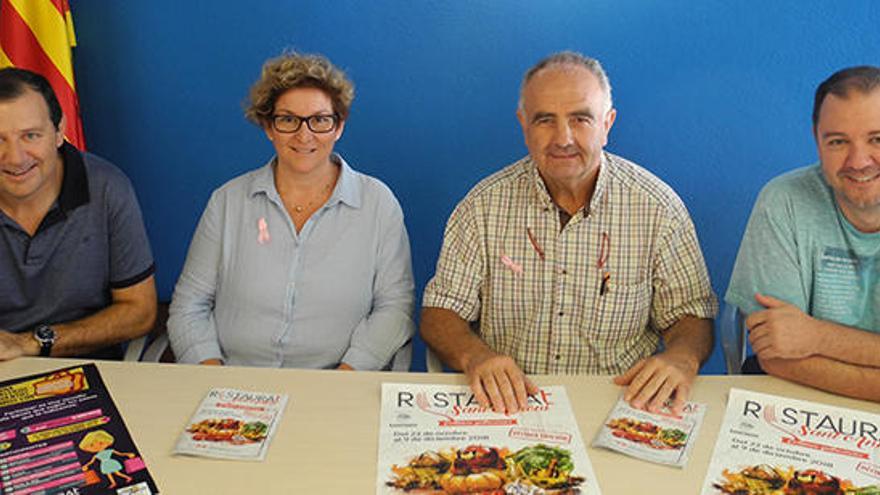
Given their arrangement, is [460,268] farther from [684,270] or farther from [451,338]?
[684,270]

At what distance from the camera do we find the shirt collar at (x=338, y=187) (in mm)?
2104

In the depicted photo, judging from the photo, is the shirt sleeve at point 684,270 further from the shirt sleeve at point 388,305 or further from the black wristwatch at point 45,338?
the black wristwatch at point 45,338

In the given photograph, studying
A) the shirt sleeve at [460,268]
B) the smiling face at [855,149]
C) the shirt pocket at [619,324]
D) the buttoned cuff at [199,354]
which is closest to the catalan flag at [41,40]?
the buttoned cuff at [199,354]

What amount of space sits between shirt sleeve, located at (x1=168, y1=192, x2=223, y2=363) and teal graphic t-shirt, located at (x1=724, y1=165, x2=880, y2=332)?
1440 mm

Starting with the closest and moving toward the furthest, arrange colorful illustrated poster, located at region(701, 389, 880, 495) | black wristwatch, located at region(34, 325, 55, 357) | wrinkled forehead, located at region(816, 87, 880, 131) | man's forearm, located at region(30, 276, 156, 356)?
1. colorful illustrated poster, located at region(701, 389, 880, 495)
2. wrinkled forehead, located at region(816, 87, 880, 131)
3. black wristwatch, located at region(34, 325, 55, 357)
4. man's forearm, located at region(30, 276, 156, 356)

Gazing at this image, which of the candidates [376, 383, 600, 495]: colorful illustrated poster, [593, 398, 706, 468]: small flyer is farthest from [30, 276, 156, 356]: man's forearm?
[593, 398, 706, 468]: small flyer

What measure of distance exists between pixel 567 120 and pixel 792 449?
93 cm

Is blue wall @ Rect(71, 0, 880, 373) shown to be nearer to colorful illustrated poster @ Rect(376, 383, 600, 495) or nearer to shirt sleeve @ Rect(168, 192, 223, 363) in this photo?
shirt sleeve @ Rect(168, 192, 223, 363)

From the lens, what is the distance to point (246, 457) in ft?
4.32

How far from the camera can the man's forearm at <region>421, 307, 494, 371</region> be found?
5.94ft

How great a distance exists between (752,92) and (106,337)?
2152mm

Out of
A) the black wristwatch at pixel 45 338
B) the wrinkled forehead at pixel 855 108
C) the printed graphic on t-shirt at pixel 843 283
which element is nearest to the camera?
the wrinkled forehead at pixel 855 108

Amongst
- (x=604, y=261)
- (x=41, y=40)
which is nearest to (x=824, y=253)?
(x=604, y=261)

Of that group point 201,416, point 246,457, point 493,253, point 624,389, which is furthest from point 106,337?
point 624,389
